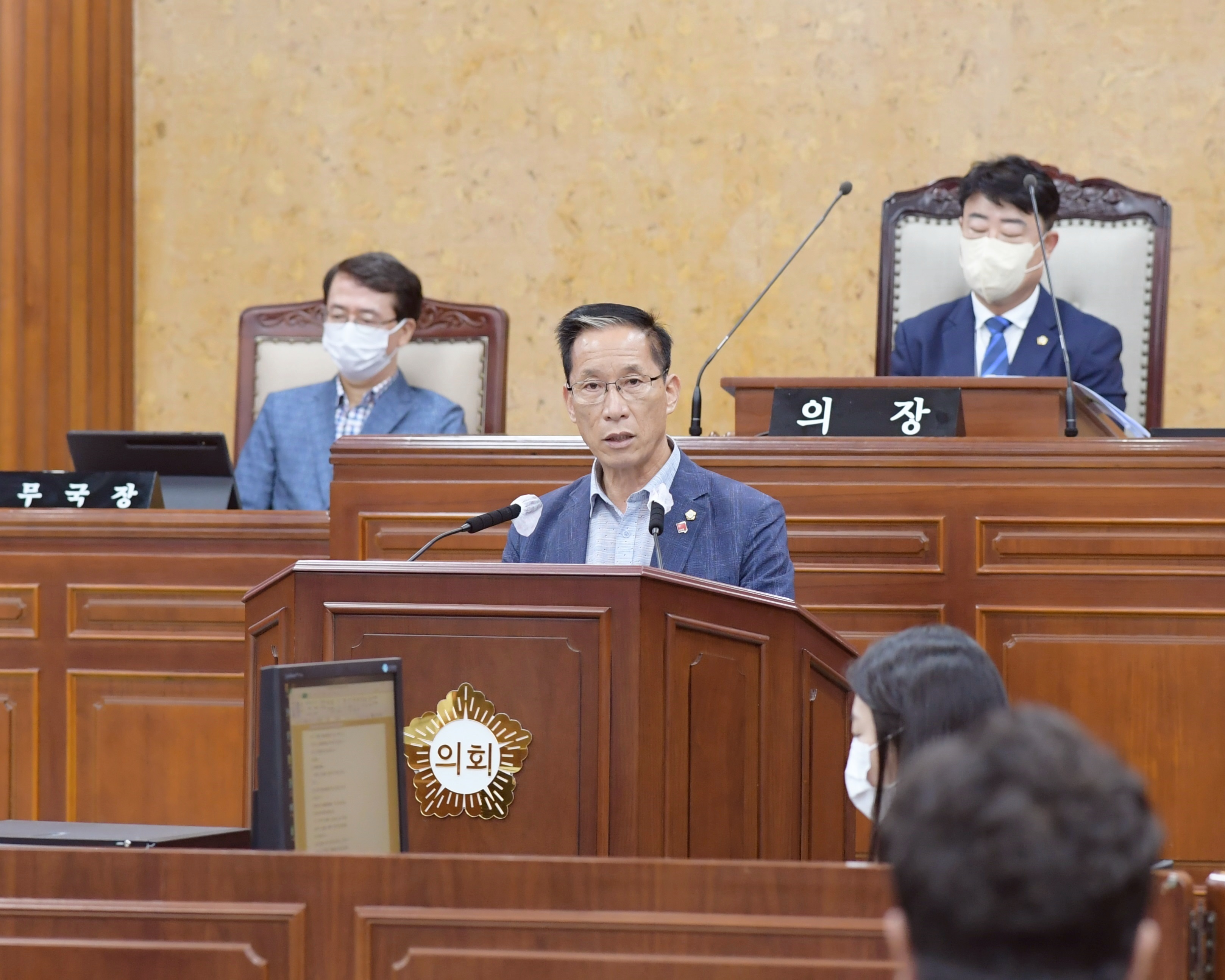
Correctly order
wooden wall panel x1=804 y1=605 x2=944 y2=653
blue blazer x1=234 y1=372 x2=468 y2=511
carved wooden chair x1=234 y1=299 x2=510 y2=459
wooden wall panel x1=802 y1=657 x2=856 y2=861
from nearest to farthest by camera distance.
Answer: wooden wall panel x1=802 y1=657 x2=856 y2=861 → wooden wall panel x1=804 y1=605 x2=944 y2=653 → blue blazer x1=234 y1=372 x2=468 y2=511 → carved wooden chair x1=234 y1=299 x2=510 y2=459

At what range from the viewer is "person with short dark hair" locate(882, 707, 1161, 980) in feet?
2.62

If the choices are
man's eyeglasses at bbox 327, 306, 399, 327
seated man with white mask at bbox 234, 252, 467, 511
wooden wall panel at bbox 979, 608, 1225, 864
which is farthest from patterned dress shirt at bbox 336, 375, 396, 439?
wooden wall panel at bbox 979, 608, 1225, 864

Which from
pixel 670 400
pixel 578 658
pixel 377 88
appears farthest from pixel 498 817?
pixel 377 88

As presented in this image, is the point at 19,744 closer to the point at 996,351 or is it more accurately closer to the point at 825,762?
the point at 825,762

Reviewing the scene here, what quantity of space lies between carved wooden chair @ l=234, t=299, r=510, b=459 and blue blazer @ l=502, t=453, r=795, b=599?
5.36 ft

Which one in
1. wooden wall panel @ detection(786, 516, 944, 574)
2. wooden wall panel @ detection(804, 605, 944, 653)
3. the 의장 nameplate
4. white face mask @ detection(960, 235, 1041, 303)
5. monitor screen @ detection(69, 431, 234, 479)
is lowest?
wooden wall panel @ detection(804, 605, 944, 653)

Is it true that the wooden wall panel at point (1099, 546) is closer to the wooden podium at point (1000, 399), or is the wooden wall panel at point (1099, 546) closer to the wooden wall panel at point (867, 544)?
the wooden wall panel at point (867, 544)

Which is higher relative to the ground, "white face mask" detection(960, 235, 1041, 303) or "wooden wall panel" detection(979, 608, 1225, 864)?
"white face mask" detection(960, 235, 1041, 303)

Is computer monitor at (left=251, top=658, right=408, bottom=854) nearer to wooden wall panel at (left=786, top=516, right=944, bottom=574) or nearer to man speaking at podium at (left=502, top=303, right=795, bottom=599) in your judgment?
man speaking at podium at (left=502, top=303, right=795, bottom=599)

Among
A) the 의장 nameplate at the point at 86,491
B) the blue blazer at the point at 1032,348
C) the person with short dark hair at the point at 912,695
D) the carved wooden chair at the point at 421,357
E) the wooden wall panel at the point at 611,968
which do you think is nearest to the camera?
the wooden wall panel at the point at 611,968

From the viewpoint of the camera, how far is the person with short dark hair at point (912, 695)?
1762 millimetres

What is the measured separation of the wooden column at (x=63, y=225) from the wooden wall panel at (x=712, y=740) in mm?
3435

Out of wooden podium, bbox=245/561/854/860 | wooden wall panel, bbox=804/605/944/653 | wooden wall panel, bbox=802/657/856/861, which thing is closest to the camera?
wooden podium, bbox=245/561/854/860

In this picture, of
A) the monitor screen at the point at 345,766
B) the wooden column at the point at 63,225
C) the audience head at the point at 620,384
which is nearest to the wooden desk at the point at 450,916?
the monitor screen at the point at 345,766
